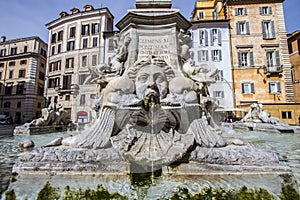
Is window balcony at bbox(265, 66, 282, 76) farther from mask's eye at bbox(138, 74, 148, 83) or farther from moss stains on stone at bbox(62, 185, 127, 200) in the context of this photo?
moss stains on stone at bbox(62, 185, 127, 200)

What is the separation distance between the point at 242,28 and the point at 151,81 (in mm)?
27109

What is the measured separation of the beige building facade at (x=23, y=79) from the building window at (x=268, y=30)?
37.6 metres

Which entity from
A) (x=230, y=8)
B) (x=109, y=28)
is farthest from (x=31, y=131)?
(x=230, y=8)

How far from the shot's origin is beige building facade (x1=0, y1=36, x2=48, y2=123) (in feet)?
112

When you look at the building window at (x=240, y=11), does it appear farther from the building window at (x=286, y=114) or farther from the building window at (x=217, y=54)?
the building window at (x=286, y=114)

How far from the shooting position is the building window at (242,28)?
2470 cm

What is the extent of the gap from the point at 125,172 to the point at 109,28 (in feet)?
93.6

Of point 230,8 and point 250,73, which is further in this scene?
point 230,8

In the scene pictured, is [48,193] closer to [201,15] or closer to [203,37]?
[203,37]

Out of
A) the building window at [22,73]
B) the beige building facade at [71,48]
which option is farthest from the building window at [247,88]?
the building window at [22,73]

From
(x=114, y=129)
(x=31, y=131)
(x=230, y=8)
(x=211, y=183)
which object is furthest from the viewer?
(x=230, y=8)

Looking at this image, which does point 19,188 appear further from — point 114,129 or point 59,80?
point 59,80

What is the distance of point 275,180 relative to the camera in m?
2.01

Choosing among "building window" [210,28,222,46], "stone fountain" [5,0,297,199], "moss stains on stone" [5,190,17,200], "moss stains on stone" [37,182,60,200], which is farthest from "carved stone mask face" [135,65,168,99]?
"building window" [210,28,222,46]
